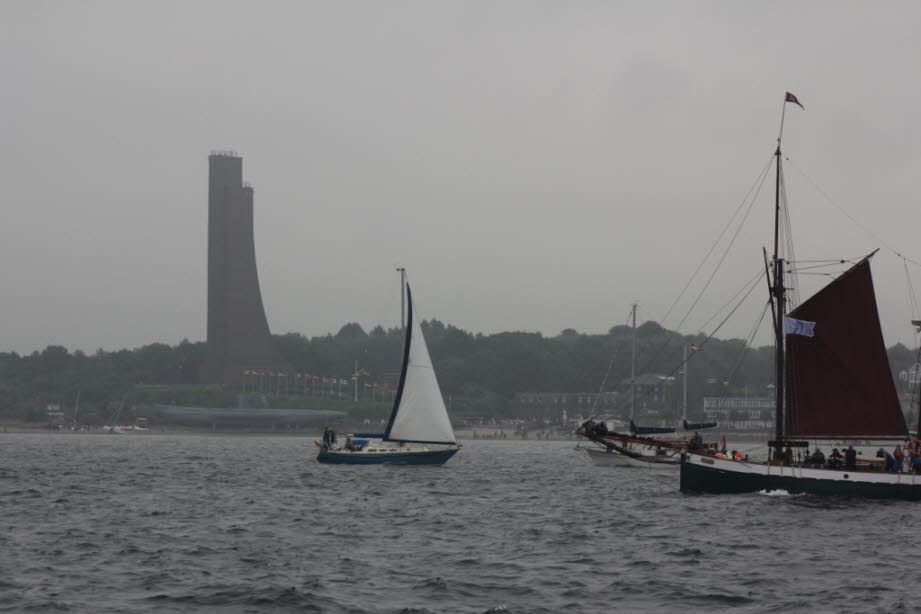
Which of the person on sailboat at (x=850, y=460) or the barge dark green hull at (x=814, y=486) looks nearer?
the person on sailboat at (x=850, y=460)

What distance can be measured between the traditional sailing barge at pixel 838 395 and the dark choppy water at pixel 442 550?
1.29 meters

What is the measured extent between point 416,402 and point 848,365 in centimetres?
3577

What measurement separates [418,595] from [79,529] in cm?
1920

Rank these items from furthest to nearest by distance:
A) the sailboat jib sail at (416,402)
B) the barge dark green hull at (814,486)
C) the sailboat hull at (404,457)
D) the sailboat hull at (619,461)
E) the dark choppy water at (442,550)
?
1. the sailboat hull at (619,461)
2. the sailboat hull at (404,457)
3. the sailboat jib sail at (416,402)
4. the barge dark green hull at (814,486)
5. the dark choppy water at (442,550)

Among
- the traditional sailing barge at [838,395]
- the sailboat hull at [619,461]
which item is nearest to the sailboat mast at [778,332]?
the traditional sailing barge at [838,395]

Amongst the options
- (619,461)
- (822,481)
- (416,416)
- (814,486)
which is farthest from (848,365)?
(619,461)

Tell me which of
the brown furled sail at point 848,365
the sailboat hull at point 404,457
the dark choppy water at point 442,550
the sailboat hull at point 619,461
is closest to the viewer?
the dark choppy water at point 442,550

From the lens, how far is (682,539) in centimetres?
4600

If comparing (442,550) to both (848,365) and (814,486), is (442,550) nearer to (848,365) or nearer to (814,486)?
(814,486)

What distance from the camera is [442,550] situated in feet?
139

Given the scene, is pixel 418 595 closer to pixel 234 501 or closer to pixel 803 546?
pixel 803 546

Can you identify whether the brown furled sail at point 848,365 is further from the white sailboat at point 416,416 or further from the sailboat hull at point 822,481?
the white sailboat at point 416,416

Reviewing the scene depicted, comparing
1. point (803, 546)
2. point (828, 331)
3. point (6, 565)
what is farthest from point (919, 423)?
point (6, 565)

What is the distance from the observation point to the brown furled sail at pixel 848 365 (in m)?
63.5
